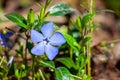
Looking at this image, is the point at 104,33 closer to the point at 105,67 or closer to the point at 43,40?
the point at 105,67

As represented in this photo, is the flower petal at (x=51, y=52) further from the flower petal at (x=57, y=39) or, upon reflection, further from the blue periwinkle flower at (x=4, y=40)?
the blue periwinkle flower at (x=4, y=40)

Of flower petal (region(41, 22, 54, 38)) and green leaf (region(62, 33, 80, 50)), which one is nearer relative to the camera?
flower petal (region(41, 22, 54, 38))

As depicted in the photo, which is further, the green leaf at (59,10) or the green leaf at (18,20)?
the green leaf at (59,10)

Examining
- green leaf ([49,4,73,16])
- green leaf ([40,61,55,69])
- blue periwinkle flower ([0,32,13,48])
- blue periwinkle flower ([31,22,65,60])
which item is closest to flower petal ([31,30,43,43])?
blue periwinkle flower ([31,22,65,60])

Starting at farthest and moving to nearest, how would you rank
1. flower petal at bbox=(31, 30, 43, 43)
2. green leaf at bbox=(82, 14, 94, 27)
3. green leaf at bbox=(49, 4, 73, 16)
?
1. green leaf at bbox=(49, 4, 73, 16)
2. green leaf at bbox=(82, 14, 94, 27)
3. flower petal at bbox=(31, 30, 43, 43)

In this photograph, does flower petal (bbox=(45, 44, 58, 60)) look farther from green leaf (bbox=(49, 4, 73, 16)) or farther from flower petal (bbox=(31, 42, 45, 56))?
green leaf (bbox=(49, 4, 73, 16))

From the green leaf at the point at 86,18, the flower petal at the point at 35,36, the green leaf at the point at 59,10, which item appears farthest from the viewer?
the green leaf at the point at 59,10

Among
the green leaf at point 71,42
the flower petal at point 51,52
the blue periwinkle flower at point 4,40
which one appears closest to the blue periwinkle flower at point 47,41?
the flower petal at point 51,52

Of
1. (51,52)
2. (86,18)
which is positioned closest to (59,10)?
(86,18)
